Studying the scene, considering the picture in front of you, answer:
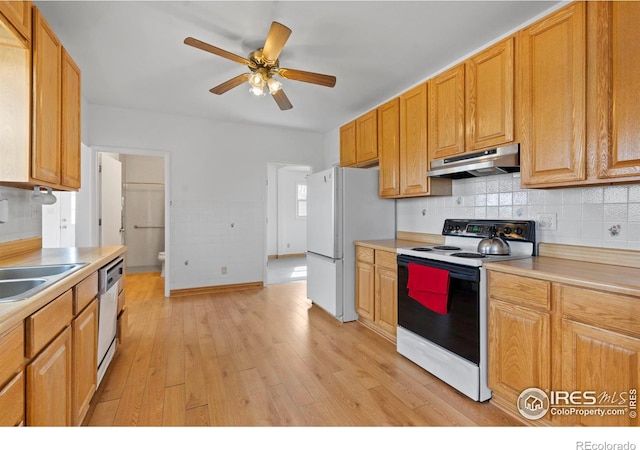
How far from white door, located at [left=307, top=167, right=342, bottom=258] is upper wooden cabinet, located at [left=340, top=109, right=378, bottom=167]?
538 millimetres

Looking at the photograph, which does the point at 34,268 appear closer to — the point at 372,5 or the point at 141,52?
the point at 141,52

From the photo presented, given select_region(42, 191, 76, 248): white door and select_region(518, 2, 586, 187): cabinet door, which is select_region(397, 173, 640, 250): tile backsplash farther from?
select_region(42, 191, 76, 248): white door

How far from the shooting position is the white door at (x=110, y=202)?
13.7 feet

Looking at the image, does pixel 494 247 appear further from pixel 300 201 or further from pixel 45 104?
pixel 300 201

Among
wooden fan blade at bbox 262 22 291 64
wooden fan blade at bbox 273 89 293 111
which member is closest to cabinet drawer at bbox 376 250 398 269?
wooden fan blade at bbox 273 89 293 111

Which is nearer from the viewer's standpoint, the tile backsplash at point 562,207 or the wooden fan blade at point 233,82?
the tile backsplash at point 562,207

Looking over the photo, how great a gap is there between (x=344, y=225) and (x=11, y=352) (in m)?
2.56

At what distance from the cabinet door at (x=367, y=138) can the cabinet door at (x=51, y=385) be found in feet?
9.62

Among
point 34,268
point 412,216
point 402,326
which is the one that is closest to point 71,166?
point 34,268

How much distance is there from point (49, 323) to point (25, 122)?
3.66ft

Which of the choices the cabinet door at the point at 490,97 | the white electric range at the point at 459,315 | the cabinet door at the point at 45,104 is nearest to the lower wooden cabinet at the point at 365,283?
the white electric range at the point at 459,315

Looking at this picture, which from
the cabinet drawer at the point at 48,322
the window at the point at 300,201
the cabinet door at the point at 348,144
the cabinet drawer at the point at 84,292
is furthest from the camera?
the window at the point at 300,201

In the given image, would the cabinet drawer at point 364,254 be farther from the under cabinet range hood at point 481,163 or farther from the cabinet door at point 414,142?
the under cabinet range hood at point 481,163

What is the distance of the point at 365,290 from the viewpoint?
3049 millimetres
